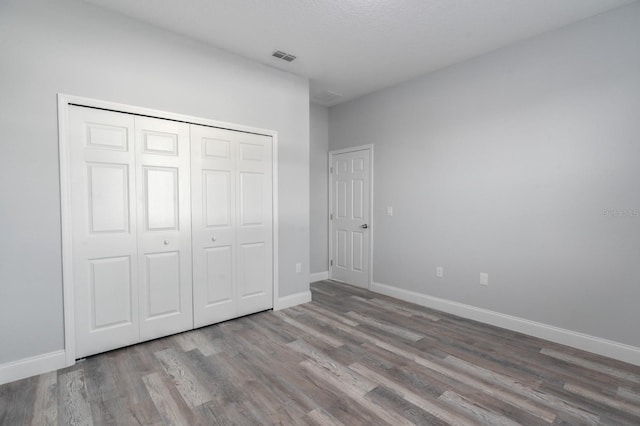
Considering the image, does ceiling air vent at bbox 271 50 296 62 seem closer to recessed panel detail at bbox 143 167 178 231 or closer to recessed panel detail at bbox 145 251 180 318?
recessed panel detail at bbox 143 167 178 231

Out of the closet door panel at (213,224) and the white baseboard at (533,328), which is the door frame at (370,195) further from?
the closet door panel at (213,224)

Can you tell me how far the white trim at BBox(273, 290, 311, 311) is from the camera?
3.75m

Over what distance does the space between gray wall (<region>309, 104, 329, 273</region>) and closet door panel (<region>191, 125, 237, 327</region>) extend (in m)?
1.89

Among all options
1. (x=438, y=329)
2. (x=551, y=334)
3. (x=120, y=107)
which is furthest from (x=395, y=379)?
(x=120, y=107)

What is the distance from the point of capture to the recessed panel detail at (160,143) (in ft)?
9.21

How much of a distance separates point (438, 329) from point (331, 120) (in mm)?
3660

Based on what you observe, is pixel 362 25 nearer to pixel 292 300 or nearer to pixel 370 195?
pixel 370 195

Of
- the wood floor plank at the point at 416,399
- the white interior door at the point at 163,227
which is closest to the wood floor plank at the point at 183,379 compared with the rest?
the white interior door at the point at 163,227

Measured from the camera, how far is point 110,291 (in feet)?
8.65

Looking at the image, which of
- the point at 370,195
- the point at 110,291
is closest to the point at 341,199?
the point at 370,195

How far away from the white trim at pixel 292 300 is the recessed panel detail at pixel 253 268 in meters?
0.29

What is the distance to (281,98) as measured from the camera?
3.74m

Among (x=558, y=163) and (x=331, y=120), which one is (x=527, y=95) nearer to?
(x=558, y=163)

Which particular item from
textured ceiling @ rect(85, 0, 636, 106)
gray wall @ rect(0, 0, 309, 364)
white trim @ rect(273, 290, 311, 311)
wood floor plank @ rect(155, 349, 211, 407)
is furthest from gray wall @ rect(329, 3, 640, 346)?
gray wall @ rect(0, 0, 309, 364)
